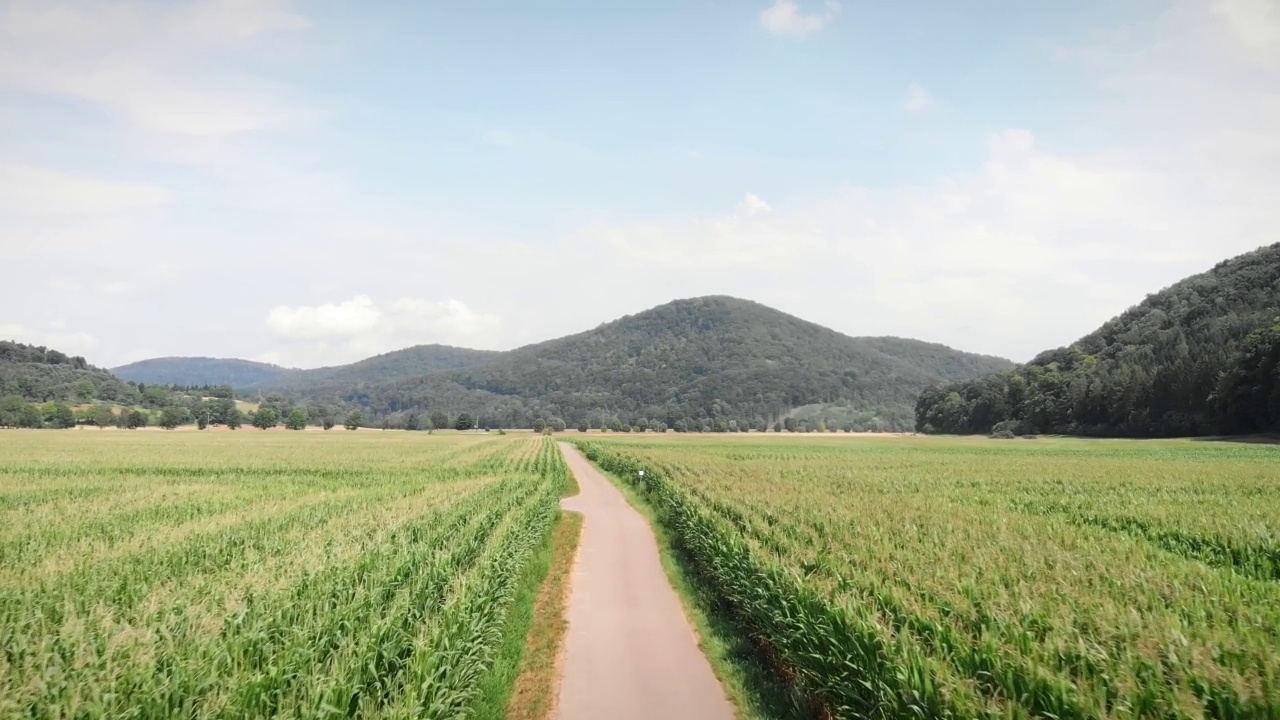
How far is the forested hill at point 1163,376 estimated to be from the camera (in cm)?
7238

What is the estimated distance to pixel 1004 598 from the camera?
860cm

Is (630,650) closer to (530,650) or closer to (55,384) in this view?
(530,650)

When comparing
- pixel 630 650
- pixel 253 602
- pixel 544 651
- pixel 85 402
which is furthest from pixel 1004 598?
pixel 85 402

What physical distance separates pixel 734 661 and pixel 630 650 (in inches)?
71.9

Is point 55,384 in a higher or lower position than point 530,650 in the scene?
higher

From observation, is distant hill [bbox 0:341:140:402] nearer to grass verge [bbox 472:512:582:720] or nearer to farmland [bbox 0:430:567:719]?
farmland [bbox 0:430:567:719]

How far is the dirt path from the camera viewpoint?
9516 mm

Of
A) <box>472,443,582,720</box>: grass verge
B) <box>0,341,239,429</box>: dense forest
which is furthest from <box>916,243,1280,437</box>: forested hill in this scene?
<box>0,341,239,429</box>: dense forest

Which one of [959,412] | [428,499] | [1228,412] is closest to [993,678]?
[428,499]

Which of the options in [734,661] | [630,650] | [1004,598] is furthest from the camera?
[630,650]

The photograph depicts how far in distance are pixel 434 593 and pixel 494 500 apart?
12843 millimetres

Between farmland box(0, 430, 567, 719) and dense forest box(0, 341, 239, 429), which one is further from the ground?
dense forest box(0, 341, 239, 429)

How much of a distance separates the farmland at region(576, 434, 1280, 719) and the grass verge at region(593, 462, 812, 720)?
0.25 metres

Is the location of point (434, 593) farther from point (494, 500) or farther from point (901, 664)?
point (494, 500)
